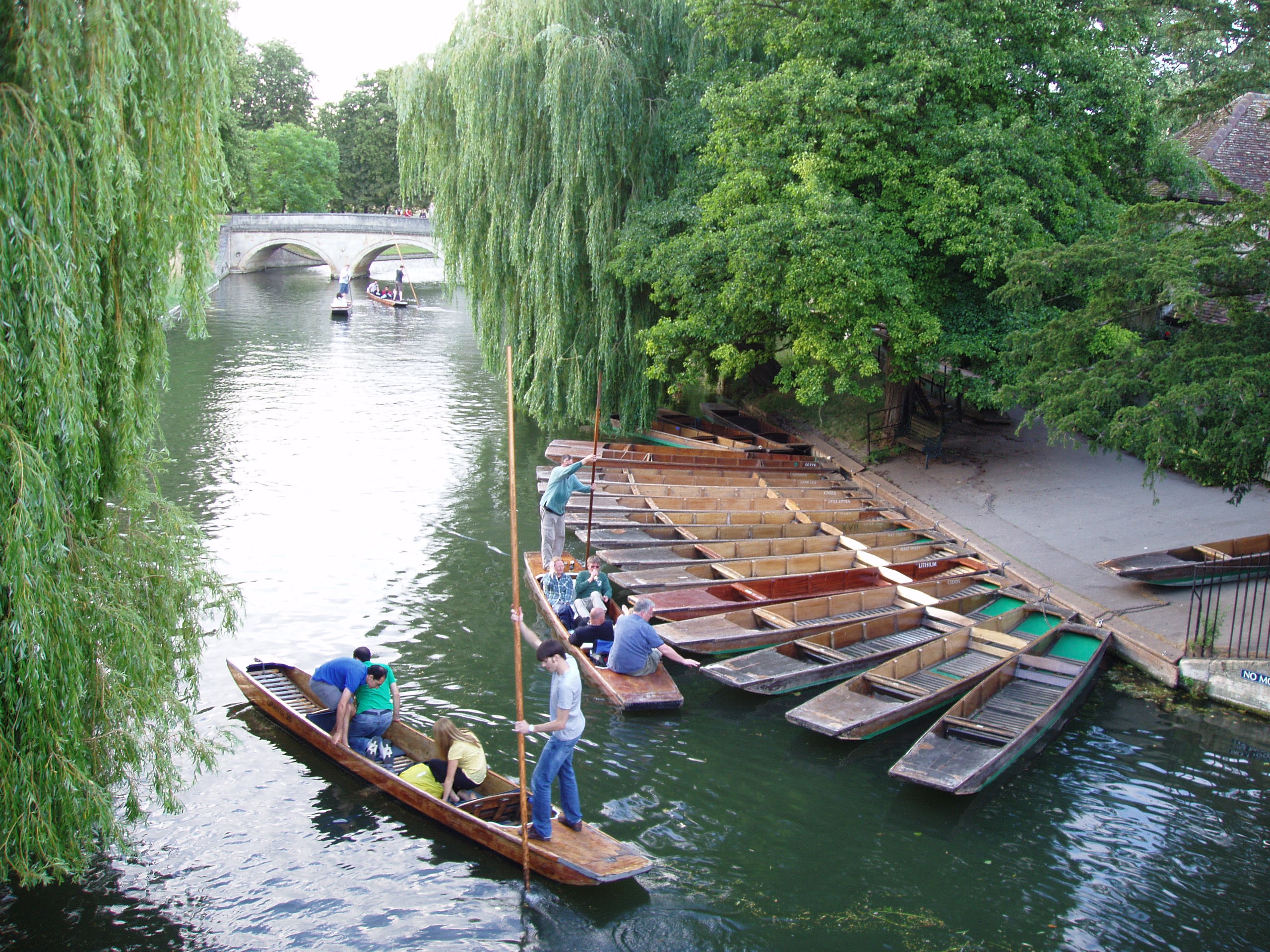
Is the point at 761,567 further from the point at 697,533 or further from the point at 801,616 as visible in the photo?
the point at 697,533

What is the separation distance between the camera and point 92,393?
5910 mm

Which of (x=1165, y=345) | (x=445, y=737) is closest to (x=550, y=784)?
(x=445, y=737)

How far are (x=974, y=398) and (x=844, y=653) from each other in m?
7.70

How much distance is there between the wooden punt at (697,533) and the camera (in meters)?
13.8

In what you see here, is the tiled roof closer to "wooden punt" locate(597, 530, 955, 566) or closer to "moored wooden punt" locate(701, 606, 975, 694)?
"wooden punt" locate(597, 530, 955, 566)

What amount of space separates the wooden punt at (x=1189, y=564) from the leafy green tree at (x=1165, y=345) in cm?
148

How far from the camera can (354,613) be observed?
12.5m

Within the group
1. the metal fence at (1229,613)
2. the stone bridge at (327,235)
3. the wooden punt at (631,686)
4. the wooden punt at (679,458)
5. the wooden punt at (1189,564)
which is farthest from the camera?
the stone bridge at (327,235)

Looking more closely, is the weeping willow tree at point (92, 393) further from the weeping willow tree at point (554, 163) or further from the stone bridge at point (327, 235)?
the stone bridge at point (327, 235)

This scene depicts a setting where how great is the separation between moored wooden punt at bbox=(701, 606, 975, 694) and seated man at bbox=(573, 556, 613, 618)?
1.52 metres

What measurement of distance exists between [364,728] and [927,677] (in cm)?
586

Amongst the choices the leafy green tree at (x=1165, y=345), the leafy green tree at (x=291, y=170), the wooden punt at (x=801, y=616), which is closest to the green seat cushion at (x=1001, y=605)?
the wooden punt at (x=801, y=616)

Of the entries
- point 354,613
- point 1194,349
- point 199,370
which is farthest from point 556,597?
point 199,370

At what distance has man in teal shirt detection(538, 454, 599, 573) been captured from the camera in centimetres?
1257
